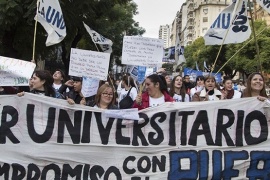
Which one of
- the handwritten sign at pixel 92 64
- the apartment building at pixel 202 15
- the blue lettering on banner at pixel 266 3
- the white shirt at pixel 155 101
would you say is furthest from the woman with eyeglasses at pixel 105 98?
the apartment building at pixel 202 15

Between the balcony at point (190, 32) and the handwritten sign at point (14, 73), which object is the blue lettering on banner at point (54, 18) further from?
the balcony at point (190, 32)

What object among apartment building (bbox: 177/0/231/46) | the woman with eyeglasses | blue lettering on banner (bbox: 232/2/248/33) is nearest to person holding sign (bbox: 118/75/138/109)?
the woman with eyeglasses

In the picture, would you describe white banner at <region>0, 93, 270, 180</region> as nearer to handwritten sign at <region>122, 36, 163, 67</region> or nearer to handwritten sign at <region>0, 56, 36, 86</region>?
handwritten sign at <region>0, 56, 36, 86</region>

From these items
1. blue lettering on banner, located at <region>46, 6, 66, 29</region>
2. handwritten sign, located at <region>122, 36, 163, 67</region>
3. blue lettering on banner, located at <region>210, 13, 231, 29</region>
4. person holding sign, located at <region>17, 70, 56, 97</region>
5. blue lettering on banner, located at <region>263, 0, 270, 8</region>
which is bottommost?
person holding sign, located at <region>17, 70, 56, 97</region>

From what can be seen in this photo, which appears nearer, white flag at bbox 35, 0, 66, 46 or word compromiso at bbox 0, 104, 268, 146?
word compromiso at bbox 0, 104, 268, 146

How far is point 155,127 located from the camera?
184 inches

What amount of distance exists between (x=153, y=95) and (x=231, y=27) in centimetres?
282

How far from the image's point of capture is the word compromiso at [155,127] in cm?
457

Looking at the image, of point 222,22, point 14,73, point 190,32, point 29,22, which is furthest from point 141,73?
point 190,32

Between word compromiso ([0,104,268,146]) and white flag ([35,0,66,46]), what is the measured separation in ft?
6.94

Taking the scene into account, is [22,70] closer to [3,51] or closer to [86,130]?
[86,130]

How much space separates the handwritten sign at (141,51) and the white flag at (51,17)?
1.16 metres

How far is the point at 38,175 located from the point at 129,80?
194 inches

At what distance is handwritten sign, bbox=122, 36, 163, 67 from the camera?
230 inches
